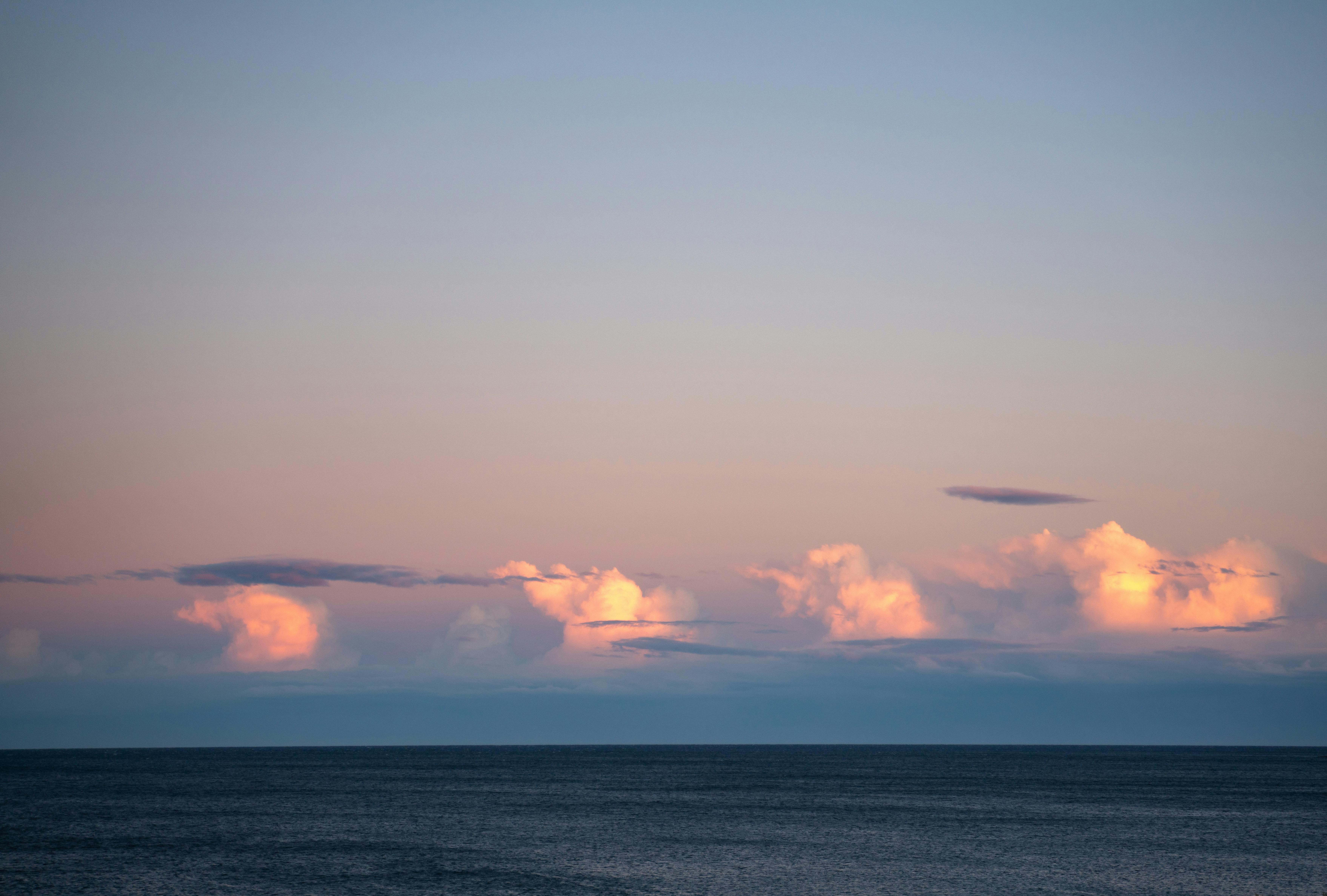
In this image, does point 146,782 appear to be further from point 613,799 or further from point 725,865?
point 725,865

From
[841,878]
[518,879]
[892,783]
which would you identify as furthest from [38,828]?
[892,783]

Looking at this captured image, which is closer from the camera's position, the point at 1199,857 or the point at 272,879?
the point at 272,879

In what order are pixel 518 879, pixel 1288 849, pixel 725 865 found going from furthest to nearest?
pixel 1288 849
pixel 725 865
pixel 518 879

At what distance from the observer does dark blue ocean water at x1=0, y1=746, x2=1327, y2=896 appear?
69.5 metres

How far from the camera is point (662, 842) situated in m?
90.6

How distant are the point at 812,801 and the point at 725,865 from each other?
62.5m

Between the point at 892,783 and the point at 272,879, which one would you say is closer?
the point at 272,879

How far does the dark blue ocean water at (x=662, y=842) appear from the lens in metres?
69.5

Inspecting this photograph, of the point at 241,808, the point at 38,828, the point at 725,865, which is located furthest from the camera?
the point at 241,808

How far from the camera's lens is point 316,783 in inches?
7087

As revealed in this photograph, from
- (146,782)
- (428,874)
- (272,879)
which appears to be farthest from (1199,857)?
(146,782)

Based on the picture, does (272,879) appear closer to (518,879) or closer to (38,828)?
(518,879)

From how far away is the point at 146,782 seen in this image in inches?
7195

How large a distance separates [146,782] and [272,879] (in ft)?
428
